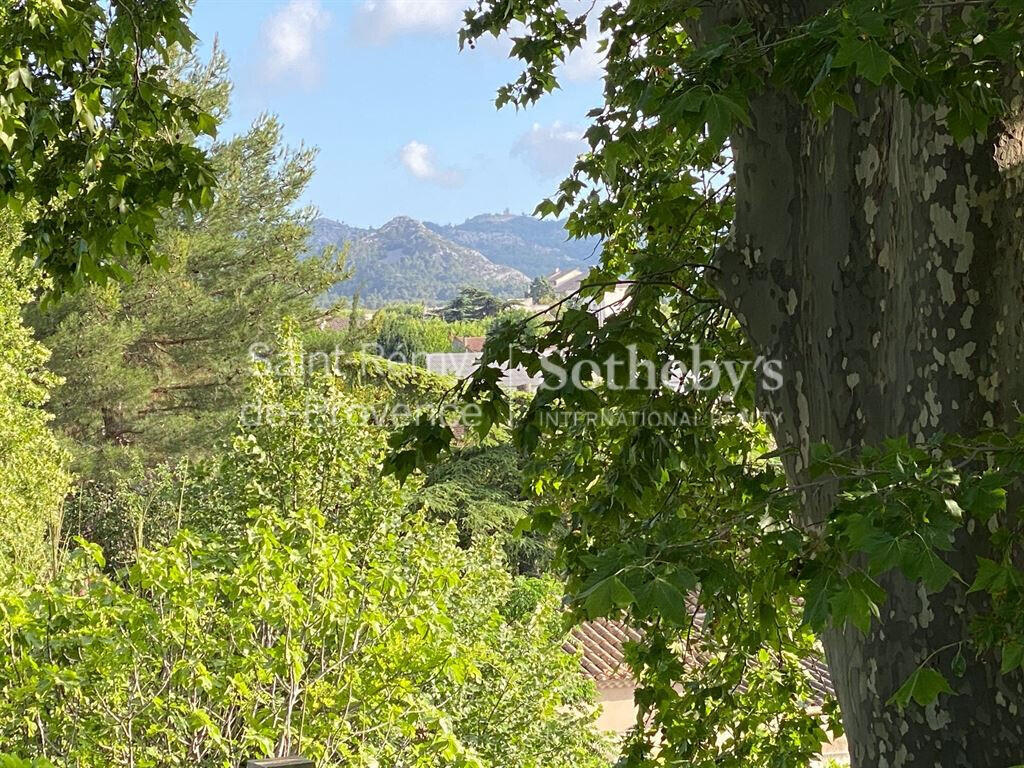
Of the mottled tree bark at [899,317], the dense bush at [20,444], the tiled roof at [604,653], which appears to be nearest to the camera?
the mottled tree bark at [899,317]

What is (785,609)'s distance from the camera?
4203mm

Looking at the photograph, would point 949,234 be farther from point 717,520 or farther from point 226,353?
point 226,353

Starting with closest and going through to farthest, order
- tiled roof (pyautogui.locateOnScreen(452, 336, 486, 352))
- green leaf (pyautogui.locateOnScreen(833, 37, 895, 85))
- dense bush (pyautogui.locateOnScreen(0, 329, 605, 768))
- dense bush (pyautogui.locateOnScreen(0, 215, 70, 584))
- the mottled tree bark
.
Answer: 1. green leaf (pyautogui.locateOnScreen(833, 37, 895, 85))
2. the mottled tree bark
3. dense bush (pyautogui.locateOnScreen(0, 329, 605, 768))
4. dense bush (pyautogui.locateOnScreen(0, 215, 70, 584))
5. tiled roof (pyautogui.locateOnScreen(452, 336, 486, 352))

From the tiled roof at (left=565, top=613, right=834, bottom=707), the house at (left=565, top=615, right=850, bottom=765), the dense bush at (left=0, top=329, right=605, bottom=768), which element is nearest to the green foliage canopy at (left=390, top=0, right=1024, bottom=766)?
the dense bush at (left=0, top=329, right=605, bottom=768)

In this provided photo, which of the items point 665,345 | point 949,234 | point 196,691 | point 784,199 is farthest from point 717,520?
point 196,691

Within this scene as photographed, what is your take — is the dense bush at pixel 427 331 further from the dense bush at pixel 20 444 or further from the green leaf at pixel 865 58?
the green leaf at pixel 865 58

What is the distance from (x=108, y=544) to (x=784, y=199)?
19273 millimetres

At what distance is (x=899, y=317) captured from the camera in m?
2.33

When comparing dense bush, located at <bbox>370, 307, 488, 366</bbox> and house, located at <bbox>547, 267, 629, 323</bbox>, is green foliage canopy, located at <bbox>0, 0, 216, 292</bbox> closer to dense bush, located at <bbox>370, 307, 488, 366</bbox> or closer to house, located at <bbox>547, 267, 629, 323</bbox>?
house, located at <bbox>547, 267, 629, 323</bbox>

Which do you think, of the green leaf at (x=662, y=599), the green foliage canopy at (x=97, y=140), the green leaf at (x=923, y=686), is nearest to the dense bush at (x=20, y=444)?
the green foliage canopy at (x=97, y=140)

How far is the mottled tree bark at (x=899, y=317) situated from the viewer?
2.22 meters

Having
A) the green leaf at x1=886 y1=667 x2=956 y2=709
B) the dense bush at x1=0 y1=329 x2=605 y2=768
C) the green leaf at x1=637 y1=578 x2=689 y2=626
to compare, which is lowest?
the dense bush at x1=0 y1=329 x2=605 y2=768

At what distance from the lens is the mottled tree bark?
2.22 metres

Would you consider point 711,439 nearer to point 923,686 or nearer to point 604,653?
point 923,686
